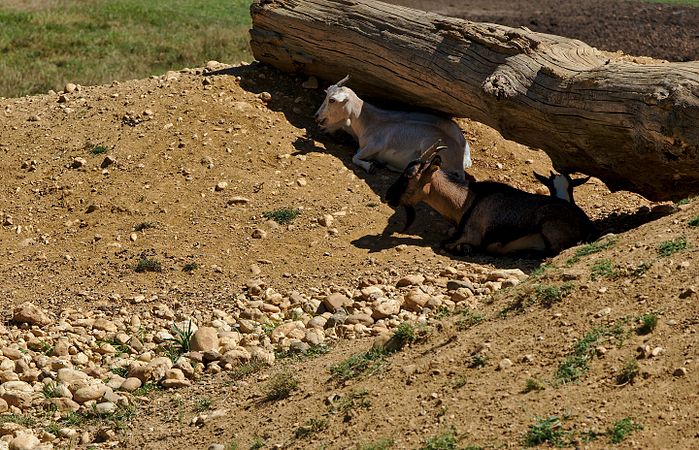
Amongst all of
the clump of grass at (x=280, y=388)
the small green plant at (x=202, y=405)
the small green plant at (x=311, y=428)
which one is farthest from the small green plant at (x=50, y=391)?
the small green plant at (x=311, y=428)

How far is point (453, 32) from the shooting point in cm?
1238

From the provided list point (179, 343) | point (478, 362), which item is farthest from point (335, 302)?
point (478, 362)

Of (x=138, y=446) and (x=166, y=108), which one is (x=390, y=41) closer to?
(x=166, y=108)

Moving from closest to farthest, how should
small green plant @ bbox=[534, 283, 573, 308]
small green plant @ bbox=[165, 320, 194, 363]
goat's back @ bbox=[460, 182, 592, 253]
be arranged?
1. small green plant @ bbox=[534, 283, 573, 308]
2. small green plant @ bbox=[165, 320, 194, 363]
3. goat's back @ bbox=[460, 182, 592, 253]

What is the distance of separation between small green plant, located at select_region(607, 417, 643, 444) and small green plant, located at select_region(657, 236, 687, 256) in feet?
7.12

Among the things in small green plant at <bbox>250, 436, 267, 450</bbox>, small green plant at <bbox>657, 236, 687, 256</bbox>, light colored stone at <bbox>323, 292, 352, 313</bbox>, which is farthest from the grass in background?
small green plant at <bbox>657, 236, 687, 256</bbox>

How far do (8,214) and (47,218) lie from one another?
0.49 metres

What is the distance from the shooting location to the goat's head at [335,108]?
13.5 meters

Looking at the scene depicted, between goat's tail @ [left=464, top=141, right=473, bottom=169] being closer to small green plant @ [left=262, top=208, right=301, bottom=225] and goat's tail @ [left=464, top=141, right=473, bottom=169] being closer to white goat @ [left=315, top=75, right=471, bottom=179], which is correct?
white goat @ [left=315, top=75, right=471, bottom=179]

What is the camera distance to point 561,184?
12.0 metres

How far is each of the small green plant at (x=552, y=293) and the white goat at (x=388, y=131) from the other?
18.1 ft

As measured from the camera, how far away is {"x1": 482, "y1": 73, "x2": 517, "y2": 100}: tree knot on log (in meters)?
11.3

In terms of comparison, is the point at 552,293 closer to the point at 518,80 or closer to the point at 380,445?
the point at 380,445

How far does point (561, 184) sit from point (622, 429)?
21.3 ft
